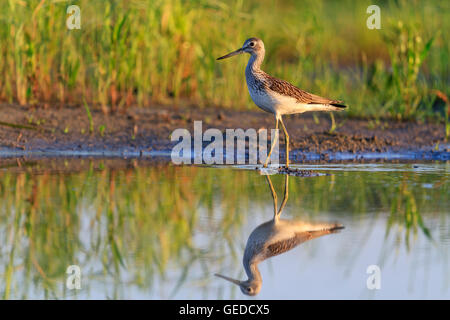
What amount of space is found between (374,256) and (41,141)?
16.9 ft

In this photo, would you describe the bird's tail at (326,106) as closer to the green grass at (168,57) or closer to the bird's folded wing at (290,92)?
the bird's folded wing at (290,92)

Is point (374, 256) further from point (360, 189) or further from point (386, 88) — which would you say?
point (386, 88)

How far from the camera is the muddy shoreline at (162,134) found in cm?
858

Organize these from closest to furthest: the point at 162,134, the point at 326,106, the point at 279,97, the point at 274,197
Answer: the point at 274,197, the point at 279,97, the point at 326,106, the point at 162,134

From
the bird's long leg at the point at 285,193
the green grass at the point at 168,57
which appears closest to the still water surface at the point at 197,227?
the bird's long leg at the point at 285,193

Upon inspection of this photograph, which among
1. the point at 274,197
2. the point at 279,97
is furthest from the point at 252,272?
the point at 279,97

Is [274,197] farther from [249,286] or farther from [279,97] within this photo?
[249,286]

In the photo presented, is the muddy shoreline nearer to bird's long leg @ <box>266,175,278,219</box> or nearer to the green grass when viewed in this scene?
the green grass

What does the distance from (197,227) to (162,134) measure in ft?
13.2

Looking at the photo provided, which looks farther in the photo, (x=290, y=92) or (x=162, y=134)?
(x=162, y=134)

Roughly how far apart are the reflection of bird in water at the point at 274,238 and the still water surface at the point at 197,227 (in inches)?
2.4

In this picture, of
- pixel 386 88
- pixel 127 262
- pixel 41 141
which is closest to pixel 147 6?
pixel 41 141

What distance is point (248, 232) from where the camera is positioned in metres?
5.09

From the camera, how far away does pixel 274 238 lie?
4.93 m
